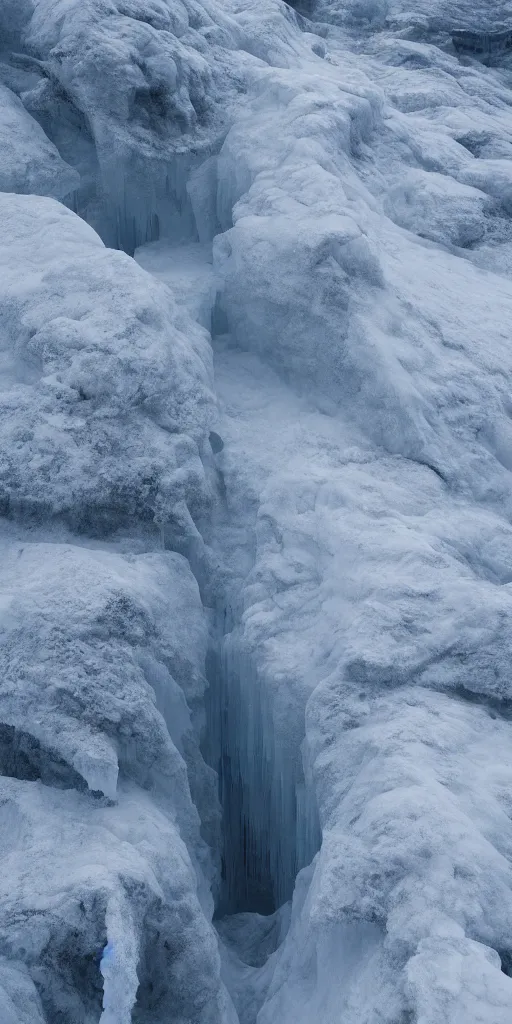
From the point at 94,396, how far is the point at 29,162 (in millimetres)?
2791

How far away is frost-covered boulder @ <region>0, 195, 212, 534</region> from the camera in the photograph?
432cm

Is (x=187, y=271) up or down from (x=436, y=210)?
down

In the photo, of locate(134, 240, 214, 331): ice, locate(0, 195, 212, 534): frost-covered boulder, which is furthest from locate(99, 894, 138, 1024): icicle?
locate(134, 240, 214, 331): ice

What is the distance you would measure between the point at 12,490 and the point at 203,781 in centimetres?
177

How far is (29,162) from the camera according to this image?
6309mm

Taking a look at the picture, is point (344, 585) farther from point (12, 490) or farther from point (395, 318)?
point (395, 318)

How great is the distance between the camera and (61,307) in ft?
15.5

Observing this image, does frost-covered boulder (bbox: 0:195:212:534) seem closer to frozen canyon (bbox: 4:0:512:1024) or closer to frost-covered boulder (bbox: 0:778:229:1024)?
frozen canyon (bbox: 4:0:512:1024)

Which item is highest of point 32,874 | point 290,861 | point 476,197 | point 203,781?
point 476,197

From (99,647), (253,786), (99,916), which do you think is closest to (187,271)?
(99,647)

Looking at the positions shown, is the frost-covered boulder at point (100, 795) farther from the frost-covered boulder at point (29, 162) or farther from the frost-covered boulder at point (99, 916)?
the frost-covered boulder at point (29, 162)

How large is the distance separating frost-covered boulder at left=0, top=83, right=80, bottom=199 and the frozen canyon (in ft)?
0.08

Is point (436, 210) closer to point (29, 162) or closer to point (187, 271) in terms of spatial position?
point (187, 271)

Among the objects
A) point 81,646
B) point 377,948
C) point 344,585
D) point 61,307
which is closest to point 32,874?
point 81,646
